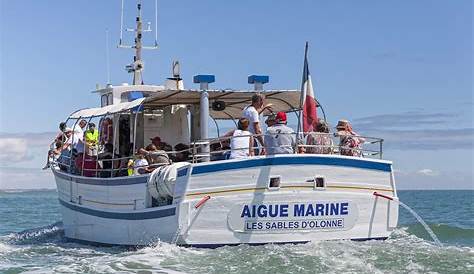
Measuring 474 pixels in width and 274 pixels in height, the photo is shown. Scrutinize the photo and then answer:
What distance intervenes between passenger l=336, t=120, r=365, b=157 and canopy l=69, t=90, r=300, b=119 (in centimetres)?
224

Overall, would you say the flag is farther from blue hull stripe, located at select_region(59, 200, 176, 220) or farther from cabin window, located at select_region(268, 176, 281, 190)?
blue hull stripe, located at select_region(59, 200, 176, 220)

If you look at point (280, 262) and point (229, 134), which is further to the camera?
point (229, 134)

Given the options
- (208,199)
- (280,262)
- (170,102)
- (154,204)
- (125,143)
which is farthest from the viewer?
(125,143)

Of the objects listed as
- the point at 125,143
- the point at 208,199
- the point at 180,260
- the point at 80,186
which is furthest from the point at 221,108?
the point at 180,260

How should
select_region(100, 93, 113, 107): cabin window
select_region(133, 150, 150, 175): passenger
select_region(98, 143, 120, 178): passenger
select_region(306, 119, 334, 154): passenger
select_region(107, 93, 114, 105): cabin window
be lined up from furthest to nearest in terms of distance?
select_region(100, 93, 113, 107): cabin window, select_region(107, 93, 114, 105): cabin window, select_region(98, 143, 120, 178): passenger, select_region(133, 150, 150, 175): passenger, select_region(306, 119, 334, 154): passenger

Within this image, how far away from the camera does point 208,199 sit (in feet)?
42.7

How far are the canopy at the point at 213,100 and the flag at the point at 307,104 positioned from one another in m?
1.42

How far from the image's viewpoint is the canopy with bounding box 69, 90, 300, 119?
1538 cm

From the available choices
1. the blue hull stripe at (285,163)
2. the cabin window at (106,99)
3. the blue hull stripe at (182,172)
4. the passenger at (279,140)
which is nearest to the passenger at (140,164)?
the blue hull stripe at (182,172)

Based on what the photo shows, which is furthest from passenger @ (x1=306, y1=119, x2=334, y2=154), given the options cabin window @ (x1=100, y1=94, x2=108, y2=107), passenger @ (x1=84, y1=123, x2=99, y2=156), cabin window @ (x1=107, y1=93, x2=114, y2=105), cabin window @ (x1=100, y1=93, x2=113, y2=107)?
cabin window @ (x1=100, y1=94, x2=108, y2=107)

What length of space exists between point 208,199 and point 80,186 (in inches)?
197

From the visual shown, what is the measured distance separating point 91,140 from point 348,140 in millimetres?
6023

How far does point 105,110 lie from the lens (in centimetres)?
1659

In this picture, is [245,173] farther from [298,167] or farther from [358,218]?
[358,218]
